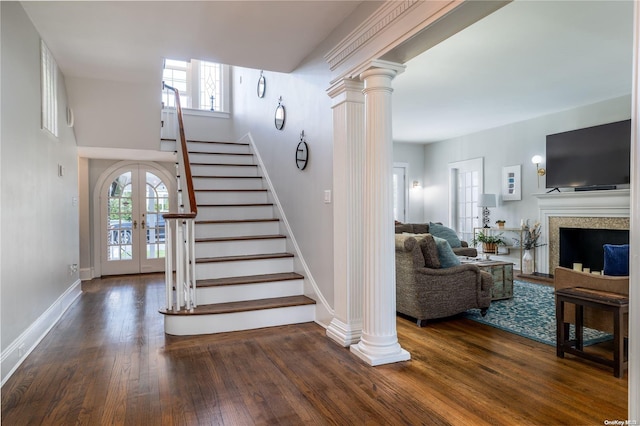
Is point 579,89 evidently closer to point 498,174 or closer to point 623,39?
point 623,39

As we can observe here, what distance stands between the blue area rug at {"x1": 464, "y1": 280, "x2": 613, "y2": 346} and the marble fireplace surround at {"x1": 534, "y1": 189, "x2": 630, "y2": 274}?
4.40 feet

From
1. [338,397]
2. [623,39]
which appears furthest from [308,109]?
[623,39]

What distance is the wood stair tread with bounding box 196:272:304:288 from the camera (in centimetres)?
363

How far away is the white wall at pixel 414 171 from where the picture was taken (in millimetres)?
8812

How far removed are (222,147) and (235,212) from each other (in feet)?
5.34

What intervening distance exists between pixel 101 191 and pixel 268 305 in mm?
4294

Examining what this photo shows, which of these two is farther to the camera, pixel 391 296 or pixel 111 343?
pixel 111 343

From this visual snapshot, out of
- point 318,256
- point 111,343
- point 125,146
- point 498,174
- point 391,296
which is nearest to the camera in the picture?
point 391,296

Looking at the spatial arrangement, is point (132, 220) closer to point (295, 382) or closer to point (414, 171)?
point (295, 382)

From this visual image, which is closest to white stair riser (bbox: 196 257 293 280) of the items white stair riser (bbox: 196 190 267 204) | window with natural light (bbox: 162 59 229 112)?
white stair riser (bbox: 196 190 267 204)

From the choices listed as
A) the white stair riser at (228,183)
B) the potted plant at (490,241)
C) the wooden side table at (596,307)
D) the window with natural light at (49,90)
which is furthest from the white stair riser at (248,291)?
the potted plant at (490,241)

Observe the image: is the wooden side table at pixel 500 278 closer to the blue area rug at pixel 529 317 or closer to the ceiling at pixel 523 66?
the blue area rug at pixel 529 317

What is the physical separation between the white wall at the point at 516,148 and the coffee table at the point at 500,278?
8.34ft

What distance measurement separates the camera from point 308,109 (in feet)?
12.3
